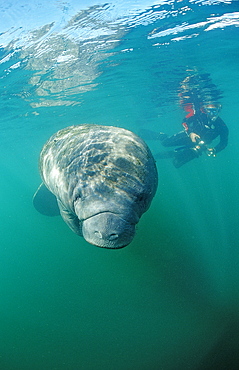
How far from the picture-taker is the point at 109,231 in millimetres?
2264

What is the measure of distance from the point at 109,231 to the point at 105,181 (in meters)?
0.65

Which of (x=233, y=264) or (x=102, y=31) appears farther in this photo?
(x=233, y=264)

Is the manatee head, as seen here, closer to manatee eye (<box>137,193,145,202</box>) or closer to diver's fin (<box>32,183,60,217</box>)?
manatee eye (<box>137,193,145,202</box>)

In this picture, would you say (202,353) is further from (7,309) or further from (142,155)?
(7,309)

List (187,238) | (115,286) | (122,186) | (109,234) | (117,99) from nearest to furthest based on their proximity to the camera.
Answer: (109,234), (122,186), (115,286), (187,238), (117,99)

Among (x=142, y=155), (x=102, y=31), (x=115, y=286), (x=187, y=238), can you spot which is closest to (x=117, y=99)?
(x=102, y=31)

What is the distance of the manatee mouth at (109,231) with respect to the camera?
227 cm

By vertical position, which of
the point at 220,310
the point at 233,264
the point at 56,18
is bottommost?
the point at 233,264

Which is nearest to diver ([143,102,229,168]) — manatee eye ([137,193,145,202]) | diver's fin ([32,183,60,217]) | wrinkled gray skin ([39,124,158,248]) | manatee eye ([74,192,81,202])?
diver's fin ([32,183,60,217])

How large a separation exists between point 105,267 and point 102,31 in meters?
11.1

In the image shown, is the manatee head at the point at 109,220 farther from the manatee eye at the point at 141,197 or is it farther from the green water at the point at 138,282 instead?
the green water at the point at 138,282

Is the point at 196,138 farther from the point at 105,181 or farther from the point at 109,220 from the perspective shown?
the point at 109,220

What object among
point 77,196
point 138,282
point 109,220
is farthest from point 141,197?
point 138,282

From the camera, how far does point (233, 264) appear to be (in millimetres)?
10359
